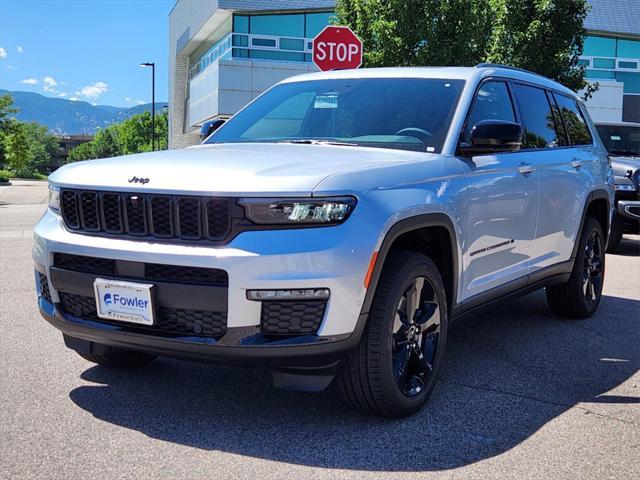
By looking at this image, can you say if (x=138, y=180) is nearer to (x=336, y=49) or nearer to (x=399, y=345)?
(x=399, y=345)

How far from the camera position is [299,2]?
34344 millimetres

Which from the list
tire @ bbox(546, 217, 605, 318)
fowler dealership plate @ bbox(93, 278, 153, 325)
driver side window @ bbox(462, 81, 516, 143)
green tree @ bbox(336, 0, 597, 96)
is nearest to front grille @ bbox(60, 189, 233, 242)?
fowler dealership plate @ bbox(93, 278, 153, 325)

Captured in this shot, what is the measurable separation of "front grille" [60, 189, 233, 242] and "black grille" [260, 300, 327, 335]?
38 centimetres

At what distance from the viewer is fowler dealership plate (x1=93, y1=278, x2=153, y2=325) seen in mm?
3463

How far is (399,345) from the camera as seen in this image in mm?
3885

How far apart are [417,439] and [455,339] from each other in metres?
2.13

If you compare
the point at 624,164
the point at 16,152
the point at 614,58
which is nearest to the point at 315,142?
the point at 624,164

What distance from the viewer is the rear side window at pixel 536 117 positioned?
5445 millimetres

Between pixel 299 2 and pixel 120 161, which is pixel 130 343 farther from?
pixel 299 2

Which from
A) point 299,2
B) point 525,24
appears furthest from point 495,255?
point 299,2

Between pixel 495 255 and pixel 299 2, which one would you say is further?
pixel 299 2

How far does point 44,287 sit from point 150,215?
0.87 metres

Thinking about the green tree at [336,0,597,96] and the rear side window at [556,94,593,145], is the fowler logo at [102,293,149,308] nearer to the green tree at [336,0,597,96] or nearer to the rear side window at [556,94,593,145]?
the rear side window at [556,94,593,145]

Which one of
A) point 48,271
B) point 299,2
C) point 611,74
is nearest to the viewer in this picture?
point 48,271
